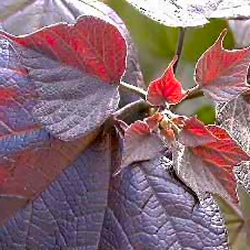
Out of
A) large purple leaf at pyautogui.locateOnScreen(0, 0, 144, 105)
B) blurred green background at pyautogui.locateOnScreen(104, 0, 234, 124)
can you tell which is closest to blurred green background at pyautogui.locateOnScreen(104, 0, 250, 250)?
blurred green background at pyautogui.locateOnScreen(104, 0, 234, 124)

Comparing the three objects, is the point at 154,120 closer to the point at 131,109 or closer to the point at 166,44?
the point at 131,109

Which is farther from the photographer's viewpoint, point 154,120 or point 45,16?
point 45,16

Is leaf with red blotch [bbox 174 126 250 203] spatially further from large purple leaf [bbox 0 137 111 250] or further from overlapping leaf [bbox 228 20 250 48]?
overlapping leaf [bbox 228 20 250 48]

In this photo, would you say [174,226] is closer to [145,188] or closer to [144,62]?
[145,188]

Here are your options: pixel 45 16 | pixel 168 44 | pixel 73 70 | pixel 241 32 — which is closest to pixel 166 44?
pixel 168 44

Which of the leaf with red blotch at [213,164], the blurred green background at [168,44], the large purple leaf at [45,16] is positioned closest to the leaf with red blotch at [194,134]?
the leaf with red blotch at [213,164]

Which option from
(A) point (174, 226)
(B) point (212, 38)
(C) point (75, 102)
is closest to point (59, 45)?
(C) point (75, 102)
